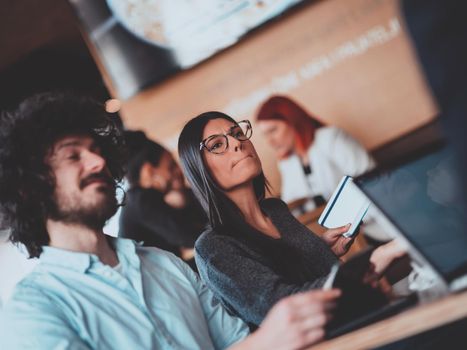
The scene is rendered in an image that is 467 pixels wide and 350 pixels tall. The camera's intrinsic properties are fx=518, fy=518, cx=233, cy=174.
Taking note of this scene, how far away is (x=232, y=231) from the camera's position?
50.9 inches

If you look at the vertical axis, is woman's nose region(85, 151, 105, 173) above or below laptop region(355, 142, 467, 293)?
above

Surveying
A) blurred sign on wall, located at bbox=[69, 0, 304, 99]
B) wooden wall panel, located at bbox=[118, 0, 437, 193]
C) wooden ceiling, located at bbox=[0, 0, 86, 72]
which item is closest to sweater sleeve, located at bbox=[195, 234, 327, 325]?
wooden wall panel, located at bbox=[118, 0, 437, 193]

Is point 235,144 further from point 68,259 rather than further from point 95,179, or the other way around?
point 68,259

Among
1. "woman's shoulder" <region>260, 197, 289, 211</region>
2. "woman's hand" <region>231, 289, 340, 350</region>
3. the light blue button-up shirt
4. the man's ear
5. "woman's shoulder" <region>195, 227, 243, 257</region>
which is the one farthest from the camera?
the man's ear

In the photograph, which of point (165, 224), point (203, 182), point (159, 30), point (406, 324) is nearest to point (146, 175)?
point (165, 224)

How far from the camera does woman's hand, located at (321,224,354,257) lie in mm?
1422

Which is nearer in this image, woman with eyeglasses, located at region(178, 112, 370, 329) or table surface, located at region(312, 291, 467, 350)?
table surface, located at region(312, 291, 467, 350)

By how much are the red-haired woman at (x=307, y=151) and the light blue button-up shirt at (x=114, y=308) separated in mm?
1696

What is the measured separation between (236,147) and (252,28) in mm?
2187

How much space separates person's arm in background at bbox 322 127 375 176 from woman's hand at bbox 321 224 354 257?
5.05 feet

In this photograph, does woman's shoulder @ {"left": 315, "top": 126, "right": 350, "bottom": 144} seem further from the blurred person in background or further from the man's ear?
the blurred person in background

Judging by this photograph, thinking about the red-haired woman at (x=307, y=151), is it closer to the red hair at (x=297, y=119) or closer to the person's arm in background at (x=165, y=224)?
the red hair at (x=297, y=119)

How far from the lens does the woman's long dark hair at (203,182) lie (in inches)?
52.2

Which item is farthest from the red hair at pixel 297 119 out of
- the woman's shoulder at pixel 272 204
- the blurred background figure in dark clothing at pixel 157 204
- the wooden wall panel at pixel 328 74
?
the woman's shoulder at pixel 272 204
